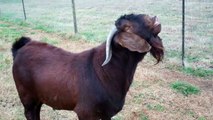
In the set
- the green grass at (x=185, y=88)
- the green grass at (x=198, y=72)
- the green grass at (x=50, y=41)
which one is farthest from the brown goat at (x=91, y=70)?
the green grass at (x=50, y=41)

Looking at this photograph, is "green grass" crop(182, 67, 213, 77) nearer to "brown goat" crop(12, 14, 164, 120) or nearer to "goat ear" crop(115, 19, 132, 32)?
"brown goat" crop(12, 14, 164, 120)

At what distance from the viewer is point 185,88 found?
6242 millimetres

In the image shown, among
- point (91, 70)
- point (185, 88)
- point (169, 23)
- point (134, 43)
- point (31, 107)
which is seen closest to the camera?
point (134, 43)

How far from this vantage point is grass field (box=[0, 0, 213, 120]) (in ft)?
17.9

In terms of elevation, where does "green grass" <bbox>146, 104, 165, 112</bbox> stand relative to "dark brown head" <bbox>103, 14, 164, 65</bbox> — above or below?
below

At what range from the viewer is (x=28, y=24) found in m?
13.8

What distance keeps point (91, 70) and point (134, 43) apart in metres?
0.67

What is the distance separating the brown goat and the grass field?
4.99ft

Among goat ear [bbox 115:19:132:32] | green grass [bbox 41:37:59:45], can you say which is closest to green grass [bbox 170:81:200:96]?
goat ear [bbox 115:19:132:32]

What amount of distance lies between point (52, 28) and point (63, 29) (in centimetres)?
48

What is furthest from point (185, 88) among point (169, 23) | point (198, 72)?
point (169, 23)

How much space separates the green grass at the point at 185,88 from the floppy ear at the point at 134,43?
10.7 ft

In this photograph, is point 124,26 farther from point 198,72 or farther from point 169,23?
point 169,23

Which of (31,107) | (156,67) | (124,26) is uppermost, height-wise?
(124,26)
